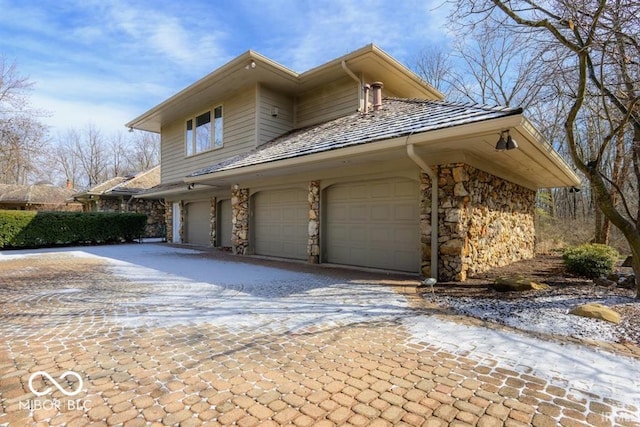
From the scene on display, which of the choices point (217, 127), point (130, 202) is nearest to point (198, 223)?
point (217, 127)

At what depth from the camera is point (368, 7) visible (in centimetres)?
717

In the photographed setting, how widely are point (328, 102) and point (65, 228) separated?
11899 mm

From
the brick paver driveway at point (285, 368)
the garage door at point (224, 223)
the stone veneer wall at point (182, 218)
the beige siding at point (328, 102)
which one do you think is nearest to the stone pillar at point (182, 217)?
the stone veneer wall at point (182, 218)

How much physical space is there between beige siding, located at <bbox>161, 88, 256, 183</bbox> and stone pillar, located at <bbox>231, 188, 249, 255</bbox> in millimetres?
1474

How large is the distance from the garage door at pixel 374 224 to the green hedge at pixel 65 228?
11.3 metres

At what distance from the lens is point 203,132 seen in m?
12.8

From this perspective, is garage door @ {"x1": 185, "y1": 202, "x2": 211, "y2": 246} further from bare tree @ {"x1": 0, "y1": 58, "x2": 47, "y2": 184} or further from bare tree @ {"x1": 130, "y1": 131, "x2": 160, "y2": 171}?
bare tree @ {"x1": 130, "y1": 131, "x2": 160, "y2": 171}

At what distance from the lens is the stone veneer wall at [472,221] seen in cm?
617

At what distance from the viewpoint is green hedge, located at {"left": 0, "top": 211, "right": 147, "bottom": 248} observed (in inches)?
488

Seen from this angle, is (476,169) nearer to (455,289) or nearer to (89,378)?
(455,289)

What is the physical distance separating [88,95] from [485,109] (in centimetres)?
2177

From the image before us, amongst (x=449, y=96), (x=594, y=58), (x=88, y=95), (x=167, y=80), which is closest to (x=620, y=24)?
(x=594, y=58)

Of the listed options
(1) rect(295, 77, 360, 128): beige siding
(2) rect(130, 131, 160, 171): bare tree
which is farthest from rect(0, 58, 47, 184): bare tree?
(2) rect(130, 131, 160, 171): bare tree

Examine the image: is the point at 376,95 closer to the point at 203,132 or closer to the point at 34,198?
the point at 203,132
